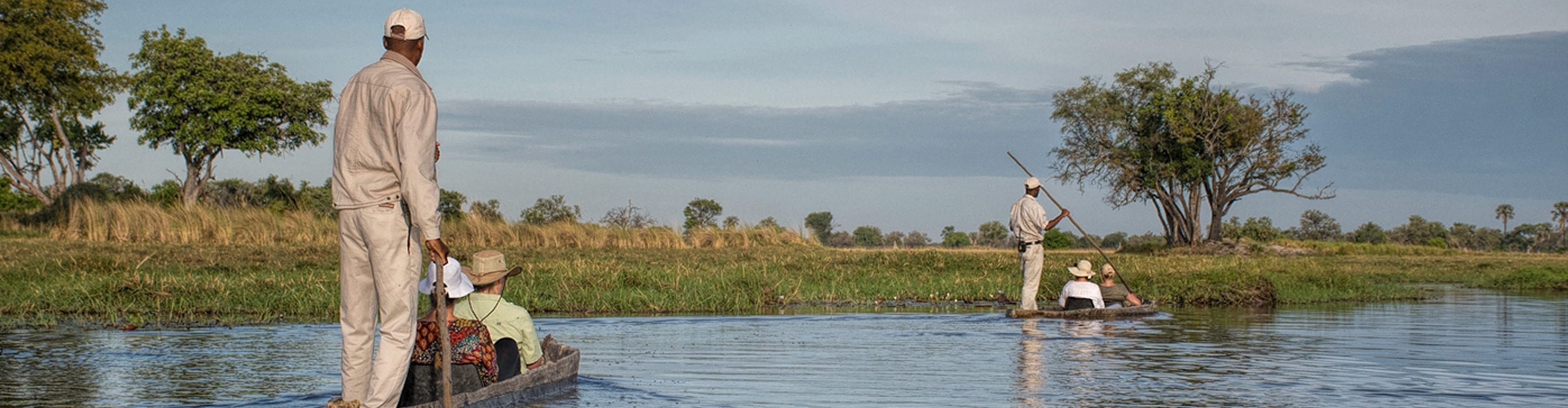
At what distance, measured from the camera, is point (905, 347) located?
12555 millimetres

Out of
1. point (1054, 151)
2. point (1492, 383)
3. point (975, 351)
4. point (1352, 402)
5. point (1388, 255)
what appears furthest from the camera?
point (1054, 151)

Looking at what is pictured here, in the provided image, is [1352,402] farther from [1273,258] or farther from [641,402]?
[1273,258]

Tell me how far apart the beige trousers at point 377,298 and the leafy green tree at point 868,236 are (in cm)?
7333

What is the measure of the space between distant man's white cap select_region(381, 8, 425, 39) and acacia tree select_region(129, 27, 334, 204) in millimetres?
45972

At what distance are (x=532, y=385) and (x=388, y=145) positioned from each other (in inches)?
108

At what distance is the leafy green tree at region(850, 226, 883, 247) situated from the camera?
81812mm

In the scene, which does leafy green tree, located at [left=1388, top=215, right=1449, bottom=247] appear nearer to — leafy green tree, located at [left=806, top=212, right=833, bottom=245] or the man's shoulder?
leafy green tree, located at [left=806, top=212, right=833, bottom=245]

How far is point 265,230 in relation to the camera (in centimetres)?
2819

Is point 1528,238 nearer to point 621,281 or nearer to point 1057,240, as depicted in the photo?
point 1057,240

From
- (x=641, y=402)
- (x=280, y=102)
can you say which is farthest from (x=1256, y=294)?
Result: (x=280, y=102)

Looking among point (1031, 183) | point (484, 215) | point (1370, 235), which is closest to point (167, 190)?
point (484, 215)

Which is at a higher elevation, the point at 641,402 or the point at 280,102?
the point at 280,102

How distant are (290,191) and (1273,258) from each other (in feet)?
125

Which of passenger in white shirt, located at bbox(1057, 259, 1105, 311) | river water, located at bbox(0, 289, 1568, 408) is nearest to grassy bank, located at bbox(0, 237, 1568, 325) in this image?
river water, located at bbox(0, 289, 1568, 408)
